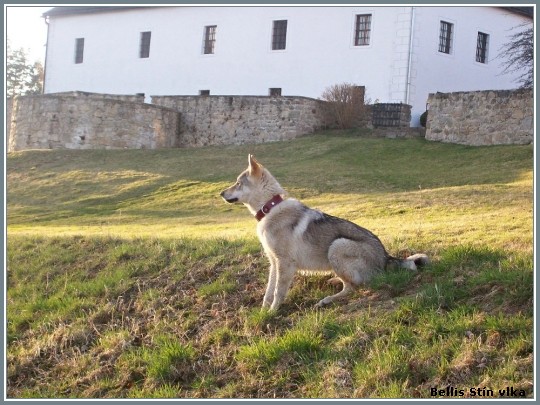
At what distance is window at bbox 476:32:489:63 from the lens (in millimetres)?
38438

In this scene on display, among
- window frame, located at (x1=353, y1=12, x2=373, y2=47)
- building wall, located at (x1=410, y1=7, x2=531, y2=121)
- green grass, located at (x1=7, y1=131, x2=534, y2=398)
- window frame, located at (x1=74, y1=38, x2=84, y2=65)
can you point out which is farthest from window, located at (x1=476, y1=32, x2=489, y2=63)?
window frame, located at (x1=74, y1=38, x2=84, y2=65)

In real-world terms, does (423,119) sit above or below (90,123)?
above

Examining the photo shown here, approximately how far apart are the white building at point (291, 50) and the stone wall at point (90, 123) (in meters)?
7.50

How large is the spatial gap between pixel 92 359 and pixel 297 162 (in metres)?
18.8

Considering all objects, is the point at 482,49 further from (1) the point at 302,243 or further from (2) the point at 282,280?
(2) the point at 282,280

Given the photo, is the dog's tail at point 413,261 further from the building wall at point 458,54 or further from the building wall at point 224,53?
the building wall at point 224,53

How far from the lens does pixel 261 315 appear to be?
30.1ft

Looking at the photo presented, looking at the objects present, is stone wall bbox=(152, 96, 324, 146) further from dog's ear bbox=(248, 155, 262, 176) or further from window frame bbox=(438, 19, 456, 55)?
dog's ear bbox=(248, 155, 262, 176)

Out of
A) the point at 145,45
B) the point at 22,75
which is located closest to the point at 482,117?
the point at 145,45

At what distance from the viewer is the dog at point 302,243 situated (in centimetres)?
930

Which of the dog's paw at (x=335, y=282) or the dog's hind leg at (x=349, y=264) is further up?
the dog's hind leg at (x=349, y=264)

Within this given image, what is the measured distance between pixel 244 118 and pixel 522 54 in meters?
11.8

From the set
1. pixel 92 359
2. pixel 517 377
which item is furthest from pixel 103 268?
pixel 517 377

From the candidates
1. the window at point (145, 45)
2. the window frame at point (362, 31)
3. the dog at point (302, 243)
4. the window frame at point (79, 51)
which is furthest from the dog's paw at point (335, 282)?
the window frame at point (79, 51)
